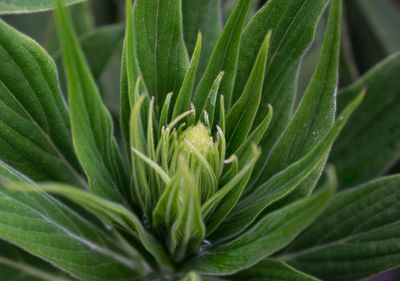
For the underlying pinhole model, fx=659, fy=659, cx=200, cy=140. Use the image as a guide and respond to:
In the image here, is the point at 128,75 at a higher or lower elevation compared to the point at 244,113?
higher

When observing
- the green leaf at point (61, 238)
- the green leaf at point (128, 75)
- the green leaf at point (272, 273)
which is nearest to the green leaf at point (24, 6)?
the green leaf at point (128, 75)

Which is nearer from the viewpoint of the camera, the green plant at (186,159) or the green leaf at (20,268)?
the green plant at (186,159)

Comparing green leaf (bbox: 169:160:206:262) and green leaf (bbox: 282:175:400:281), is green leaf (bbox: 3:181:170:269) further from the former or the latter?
green leaf (bbox: 282:175:400:281)

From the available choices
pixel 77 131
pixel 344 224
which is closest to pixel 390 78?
pixel 344 224

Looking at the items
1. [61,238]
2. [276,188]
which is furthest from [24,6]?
[276,188]

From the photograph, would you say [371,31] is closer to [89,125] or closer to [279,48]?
[279,48]

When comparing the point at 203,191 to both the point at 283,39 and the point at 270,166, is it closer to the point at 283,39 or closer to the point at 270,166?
the point at 270,166

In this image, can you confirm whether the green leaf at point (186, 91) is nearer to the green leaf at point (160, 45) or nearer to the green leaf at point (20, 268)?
the green leaf at point (160, 45)
